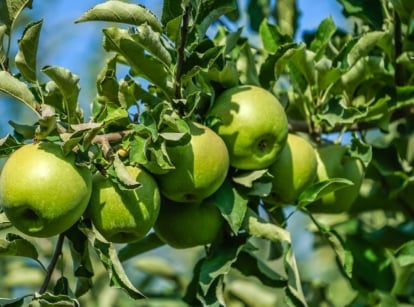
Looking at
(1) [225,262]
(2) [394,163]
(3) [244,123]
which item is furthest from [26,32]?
(2) [394,163]

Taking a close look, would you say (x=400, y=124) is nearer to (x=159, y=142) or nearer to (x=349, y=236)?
(x=349, y=236)

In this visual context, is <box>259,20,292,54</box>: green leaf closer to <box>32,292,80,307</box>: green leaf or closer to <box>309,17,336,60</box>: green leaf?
<box>309,17,336,60</box>: green leaf

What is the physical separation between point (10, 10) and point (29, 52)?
0.25 ft

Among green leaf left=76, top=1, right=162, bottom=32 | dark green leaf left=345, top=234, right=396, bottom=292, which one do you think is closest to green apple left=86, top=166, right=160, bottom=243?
green leaf left=76, top=1, right=162, bottom=32

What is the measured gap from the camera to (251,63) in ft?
5.07

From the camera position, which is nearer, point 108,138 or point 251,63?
point 108,138

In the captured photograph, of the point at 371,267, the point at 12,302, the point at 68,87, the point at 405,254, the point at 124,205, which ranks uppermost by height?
the point at 68,87

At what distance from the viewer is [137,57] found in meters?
1.27

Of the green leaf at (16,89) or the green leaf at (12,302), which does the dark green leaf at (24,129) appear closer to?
the green leaf at (16,89)

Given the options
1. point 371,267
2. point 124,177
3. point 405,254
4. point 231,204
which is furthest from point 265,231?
point 371,267

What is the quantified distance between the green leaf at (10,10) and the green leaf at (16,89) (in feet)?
0.31

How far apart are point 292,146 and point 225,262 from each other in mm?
223

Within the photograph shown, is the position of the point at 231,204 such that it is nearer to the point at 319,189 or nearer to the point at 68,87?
the point at 319,189

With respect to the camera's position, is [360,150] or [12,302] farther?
[360,150]
